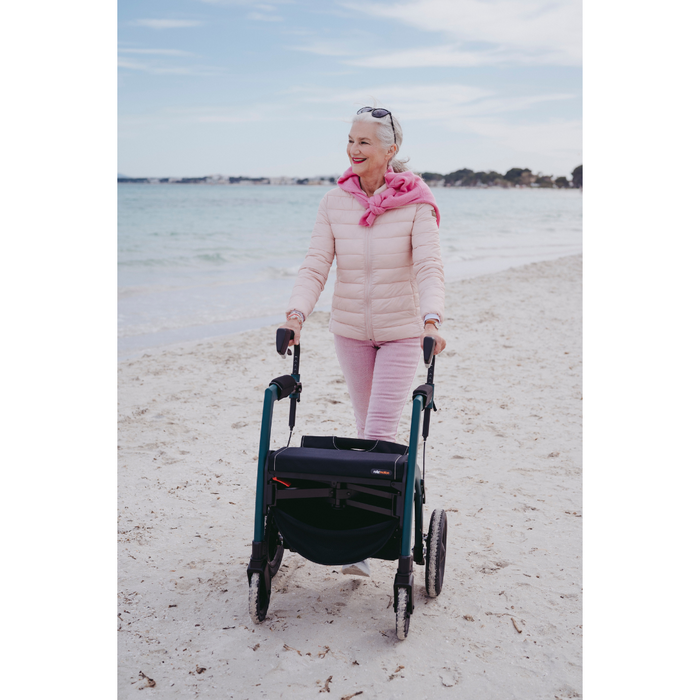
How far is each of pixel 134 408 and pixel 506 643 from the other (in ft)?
11.4

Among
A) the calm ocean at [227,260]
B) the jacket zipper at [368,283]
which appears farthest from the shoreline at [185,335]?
the jacket zipper at [368,283]

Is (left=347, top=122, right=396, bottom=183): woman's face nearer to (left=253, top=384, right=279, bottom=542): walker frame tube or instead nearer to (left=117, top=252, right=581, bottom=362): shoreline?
(left=253, top=384, right=279, bottom=542): walker frame tube

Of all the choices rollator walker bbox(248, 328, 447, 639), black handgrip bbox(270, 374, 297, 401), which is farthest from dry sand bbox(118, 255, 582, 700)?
black handgrip bbox(270, 374, 297, 401)

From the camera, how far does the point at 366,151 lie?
246cm

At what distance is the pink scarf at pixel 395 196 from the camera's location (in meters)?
2.46

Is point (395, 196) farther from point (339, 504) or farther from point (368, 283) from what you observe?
point (339, 504)

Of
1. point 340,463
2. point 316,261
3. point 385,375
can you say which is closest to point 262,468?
point 340,463

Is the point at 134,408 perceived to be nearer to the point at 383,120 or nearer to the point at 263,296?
the point at 383,120

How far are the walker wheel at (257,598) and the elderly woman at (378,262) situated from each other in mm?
405

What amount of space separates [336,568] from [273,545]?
0.48 m

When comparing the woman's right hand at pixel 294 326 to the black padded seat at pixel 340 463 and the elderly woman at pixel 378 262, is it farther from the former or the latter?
the black padded seat at pixel 340 463

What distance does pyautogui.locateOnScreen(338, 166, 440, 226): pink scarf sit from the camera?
8.05ft

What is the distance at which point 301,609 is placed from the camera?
2.42 metres

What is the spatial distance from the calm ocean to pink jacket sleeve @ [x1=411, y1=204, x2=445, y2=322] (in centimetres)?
524
